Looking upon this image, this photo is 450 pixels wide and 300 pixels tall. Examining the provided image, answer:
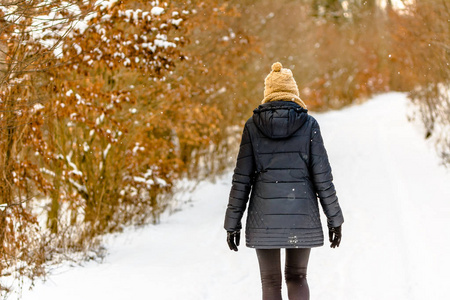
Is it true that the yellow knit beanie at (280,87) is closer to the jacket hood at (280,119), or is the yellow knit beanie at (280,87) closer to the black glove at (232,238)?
the jacket hood at (280,119)

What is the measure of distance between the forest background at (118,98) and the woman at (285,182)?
6.13ft

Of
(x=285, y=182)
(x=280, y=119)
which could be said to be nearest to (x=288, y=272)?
(x=285, y=182)

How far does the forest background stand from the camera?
17.3ft

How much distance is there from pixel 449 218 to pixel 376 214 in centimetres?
115

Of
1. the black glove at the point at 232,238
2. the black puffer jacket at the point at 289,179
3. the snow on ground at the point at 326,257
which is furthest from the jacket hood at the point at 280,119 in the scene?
the snow on ground at the point at 326,257

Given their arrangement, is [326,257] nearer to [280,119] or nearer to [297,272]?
[297,272]

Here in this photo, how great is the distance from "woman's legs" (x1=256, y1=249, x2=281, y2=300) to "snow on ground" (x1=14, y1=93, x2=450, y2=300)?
1789 mm

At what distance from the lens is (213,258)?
6.89 metres

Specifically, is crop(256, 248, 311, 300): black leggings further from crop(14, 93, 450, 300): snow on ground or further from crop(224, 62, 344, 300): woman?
crop(14, 93, 450, 300): snow on ground

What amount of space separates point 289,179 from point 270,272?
692 millimetres

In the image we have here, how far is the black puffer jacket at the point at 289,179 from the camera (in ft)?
Answer: 11.9

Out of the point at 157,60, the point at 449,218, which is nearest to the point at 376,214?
the point at 449,218

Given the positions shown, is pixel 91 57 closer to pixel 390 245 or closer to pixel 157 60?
pixel 157 60

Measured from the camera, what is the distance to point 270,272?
3.79m
